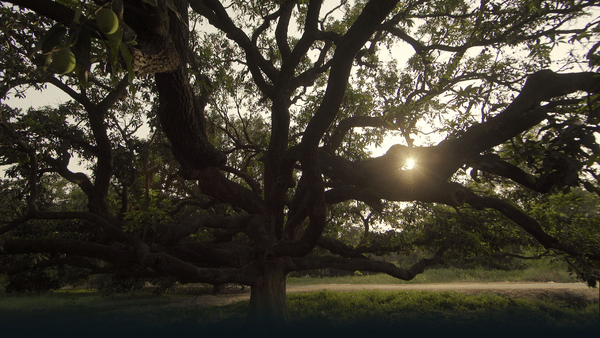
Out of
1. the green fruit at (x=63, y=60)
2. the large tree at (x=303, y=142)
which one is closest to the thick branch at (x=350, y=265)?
the large tree at (x=303, y=142)

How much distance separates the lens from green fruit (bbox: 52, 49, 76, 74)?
3.80ft

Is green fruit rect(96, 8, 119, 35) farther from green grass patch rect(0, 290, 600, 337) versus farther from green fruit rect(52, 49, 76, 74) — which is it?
green grass patch rect(0, 290, 600, 337)

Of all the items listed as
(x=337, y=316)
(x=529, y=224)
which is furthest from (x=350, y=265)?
(x=529, y=224)

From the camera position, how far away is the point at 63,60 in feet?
3.83

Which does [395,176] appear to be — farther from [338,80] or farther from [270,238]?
[270,238]

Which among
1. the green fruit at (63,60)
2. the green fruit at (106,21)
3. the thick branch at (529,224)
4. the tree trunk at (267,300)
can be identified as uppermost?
the green fruit at (106,21)

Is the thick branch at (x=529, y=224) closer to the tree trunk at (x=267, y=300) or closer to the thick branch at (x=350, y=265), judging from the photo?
the thick branch at (x=350, y=265)

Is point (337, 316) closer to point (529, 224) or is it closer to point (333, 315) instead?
point (333, 315)

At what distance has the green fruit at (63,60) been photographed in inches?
45.6

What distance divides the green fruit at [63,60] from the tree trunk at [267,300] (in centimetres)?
681

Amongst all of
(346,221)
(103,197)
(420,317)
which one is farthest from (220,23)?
(420,317)

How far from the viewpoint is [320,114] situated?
16.5ft

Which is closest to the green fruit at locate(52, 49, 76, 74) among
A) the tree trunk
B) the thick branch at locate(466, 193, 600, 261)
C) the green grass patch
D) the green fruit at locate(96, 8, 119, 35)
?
the green fruit at locate(96, 8, 119, 35)

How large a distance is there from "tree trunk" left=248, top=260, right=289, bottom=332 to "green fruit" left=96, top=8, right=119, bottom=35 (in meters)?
6.88
